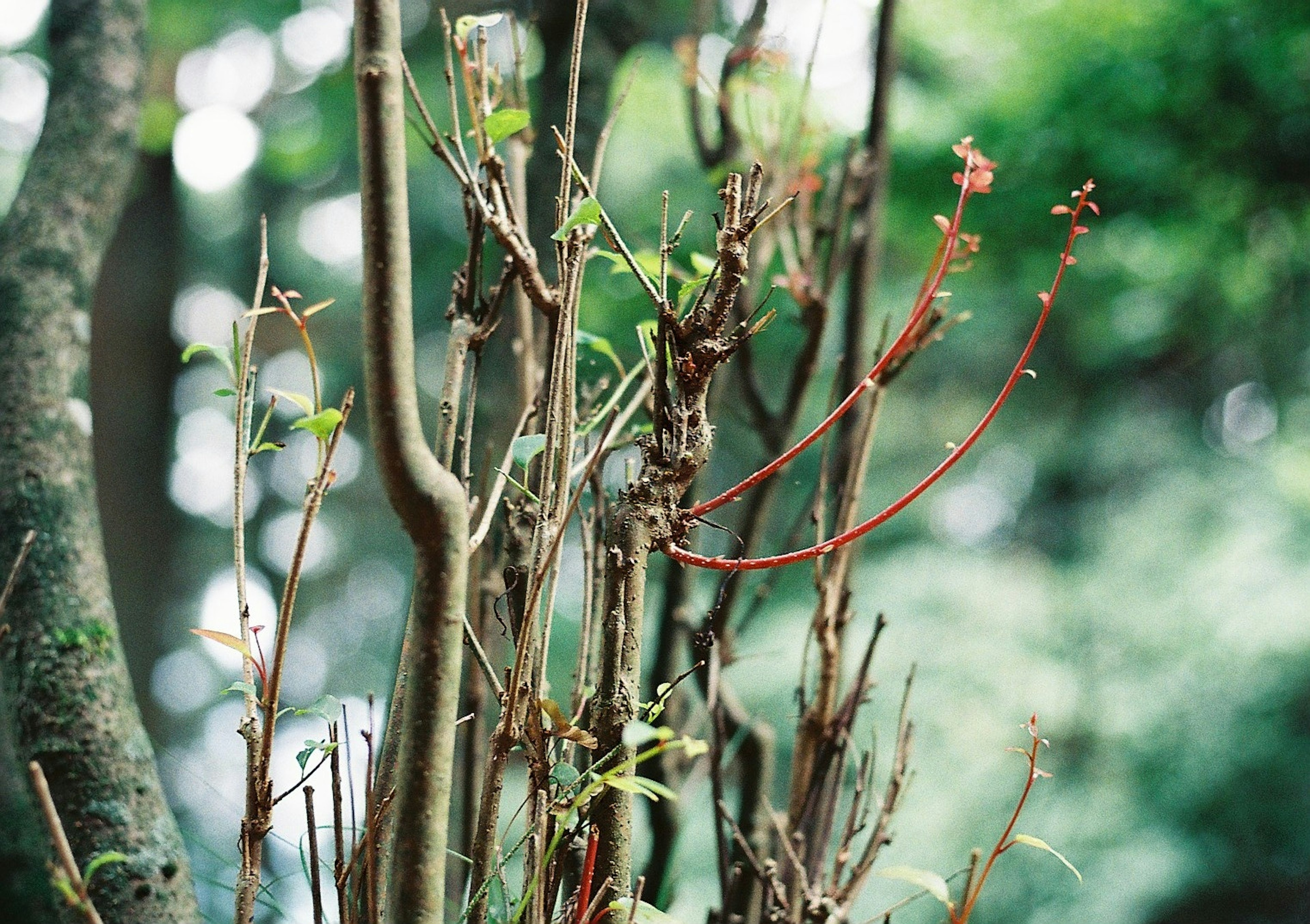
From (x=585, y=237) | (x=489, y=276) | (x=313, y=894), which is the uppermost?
(x=489, y=276)

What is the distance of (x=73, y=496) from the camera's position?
26.4 inches

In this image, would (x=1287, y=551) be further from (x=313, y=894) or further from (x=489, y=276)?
(x=313, y=894)

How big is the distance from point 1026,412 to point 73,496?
2698 millimetres

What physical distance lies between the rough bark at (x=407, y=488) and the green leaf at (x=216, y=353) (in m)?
0.15

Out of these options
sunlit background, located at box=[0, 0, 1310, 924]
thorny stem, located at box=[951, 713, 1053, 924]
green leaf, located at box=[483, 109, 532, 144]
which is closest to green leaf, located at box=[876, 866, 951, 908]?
thorny stem, located at box=[951, 713, 1053, 924]

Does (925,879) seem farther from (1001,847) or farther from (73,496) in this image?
(73,496)

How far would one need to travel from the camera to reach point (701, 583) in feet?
7.61

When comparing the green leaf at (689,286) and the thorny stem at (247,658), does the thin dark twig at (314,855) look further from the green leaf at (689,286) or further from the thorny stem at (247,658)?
the green leaf at (689,286)

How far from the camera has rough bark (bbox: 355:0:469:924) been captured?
1.09ft

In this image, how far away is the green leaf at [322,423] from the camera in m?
0.37

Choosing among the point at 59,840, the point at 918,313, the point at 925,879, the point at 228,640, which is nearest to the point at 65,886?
the point at 59,840

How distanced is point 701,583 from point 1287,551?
4.59ft

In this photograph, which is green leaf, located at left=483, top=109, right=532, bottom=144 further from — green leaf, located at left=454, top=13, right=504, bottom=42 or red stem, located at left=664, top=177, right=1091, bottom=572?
red stem, located at left=664, top=177, right=1091, bottom=572

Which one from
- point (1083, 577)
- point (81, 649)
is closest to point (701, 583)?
point (1083, 577)
